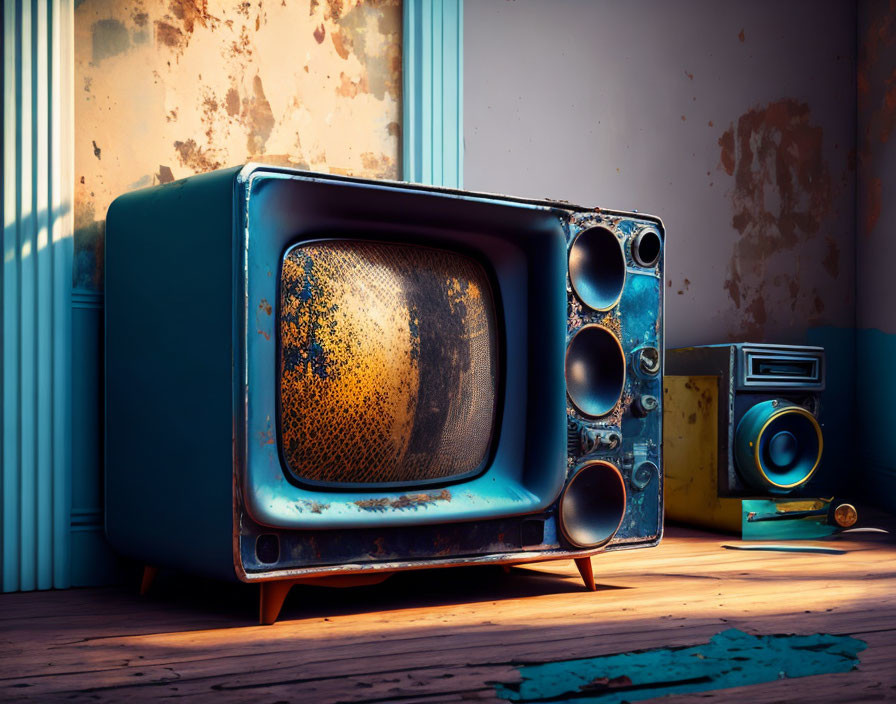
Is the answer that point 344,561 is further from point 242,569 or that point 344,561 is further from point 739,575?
point 739,575

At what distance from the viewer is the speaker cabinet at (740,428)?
1985 millimetres

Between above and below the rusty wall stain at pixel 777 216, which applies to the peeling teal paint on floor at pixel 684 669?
below

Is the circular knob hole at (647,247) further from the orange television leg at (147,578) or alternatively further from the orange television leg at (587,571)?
the orange television leg at (147,578)

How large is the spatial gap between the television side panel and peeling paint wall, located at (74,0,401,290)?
0.49ft

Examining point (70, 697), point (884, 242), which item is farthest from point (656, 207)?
point (70, 697)

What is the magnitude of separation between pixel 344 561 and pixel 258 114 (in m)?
0.81

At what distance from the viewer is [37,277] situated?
1.37 m

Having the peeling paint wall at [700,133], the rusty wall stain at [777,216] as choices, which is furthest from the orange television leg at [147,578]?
the rusty wall stain at [777,216]

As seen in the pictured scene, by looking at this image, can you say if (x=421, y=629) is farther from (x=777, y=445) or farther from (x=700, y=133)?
(x=700, y=133)

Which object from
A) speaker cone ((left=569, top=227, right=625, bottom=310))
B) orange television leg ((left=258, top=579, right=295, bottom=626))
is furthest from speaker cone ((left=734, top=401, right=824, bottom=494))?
orange television leg ((left=258, top=579, right=295, bottom=626))

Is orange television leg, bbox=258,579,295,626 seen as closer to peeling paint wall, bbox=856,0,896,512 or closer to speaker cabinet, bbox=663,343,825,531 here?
speaker cabinet, bbox=663,343,825,531

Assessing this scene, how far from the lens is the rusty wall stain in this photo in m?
2.50

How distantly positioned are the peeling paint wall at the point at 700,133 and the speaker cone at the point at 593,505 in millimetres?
1008

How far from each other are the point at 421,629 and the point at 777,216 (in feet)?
6.05
